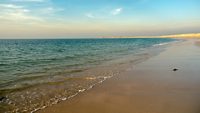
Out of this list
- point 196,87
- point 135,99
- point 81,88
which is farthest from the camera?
point 81,88

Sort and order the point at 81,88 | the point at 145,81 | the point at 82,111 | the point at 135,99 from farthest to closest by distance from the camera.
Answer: the point at 145,81 < the point at 81,88 < the point at 135,99 < the point at 82,111

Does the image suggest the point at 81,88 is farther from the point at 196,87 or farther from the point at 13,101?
the point at 196,87

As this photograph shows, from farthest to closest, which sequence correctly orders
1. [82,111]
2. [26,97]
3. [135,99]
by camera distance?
[26,97]
[135,99]
[82,111]

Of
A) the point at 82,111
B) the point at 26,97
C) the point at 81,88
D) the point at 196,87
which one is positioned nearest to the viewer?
the point at 82,111

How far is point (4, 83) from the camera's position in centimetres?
1189

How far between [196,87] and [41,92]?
7010 mm

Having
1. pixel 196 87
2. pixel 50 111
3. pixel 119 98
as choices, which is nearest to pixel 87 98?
pixel 119 98

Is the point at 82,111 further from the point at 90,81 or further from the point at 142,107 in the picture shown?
the point at 90,81

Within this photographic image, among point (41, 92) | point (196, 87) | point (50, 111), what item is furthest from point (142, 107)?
point (41, 92)

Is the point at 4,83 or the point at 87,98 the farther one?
the point at 4,83

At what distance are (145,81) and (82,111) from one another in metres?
5.43

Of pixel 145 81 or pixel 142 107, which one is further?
pixel 145 81

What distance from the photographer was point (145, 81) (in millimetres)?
11766

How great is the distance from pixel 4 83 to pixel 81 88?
4.42 m
